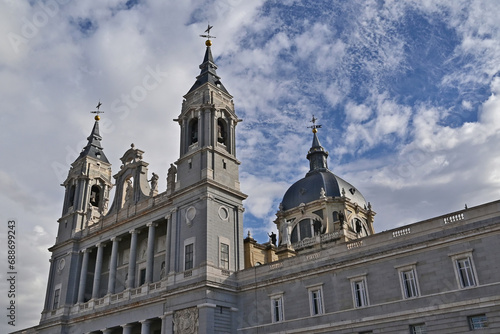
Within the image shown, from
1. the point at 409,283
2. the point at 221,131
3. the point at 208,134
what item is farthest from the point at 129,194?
the point at 409,283

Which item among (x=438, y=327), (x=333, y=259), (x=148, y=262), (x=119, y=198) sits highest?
(x=119, y=198)

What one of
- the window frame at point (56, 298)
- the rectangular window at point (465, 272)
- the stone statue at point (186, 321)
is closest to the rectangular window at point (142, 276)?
the stone statue at point (186, 321)

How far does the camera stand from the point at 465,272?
2422 centimetres

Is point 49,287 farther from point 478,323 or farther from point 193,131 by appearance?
point 478,323

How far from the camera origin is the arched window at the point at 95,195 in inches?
2023

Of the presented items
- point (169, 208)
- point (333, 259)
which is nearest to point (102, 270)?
point (169, 208)

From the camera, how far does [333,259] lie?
29.4m

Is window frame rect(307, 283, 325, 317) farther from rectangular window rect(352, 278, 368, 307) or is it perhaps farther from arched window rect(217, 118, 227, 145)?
arched window rect(217, 118, 227, 145)

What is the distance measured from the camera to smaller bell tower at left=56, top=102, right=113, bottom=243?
48938 mm

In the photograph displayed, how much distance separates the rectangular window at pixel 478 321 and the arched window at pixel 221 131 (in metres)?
23.0

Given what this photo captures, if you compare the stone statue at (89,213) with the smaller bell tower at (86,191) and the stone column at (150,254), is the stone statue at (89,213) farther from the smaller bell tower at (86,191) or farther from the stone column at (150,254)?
the stone column at (150,254)

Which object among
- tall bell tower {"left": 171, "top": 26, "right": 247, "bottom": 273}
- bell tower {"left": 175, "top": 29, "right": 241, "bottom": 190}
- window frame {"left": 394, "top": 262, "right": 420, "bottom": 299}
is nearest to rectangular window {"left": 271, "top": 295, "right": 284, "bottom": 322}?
tall bell tower {"left": 171, "top": 26, "right": 247, "bottom": 273}

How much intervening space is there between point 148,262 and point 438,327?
74.0ft

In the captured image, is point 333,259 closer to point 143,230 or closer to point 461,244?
point 461,244
